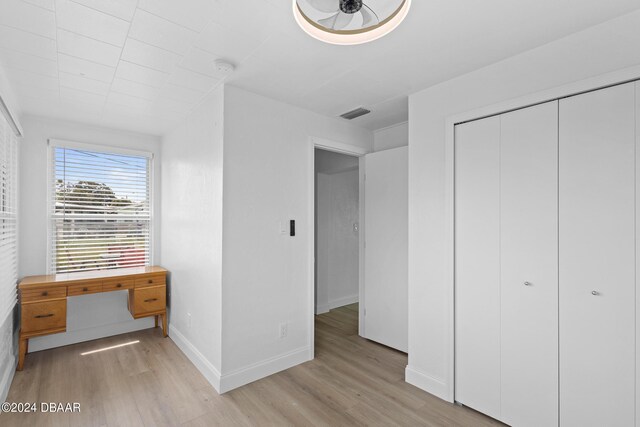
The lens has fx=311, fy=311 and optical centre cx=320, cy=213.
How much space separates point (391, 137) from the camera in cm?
364

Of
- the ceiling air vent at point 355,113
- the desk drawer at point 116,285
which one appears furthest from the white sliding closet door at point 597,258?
the desk drawer at point 116,285

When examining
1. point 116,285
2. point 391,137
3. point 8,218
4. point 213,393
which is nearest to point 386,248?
point 391,137

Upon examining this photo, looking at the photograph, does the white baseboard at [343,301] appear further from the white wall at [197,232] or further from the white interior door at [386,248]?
the white wall at [197,232]

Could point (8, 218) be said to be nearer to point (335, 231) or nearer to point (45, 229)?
point (45, 229)

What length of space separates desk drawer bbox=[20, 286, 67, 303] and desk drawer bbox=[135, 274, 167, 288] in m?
0.64

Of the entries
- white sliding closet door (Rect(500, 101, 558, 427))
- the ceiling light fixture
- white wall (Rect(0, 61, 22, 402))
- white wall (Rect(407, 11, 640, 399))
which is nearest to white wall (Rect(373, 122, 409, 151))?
white wall (Rect(407, 11, 640, 399))

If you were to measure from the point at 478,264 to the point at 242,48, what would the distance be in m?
2.21

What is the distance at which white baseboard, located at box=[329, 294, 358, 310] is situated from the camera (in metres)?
4.85

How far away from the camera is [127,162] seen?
3896 mm

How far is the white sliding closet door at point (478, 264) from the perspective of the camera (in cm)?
218

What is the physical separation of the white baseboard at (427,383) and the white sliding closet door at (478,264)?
0.31 feet

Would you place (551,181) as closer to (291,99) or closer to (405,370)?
(405,370)

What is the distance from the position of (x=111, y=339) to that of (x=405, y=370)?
329 centimetres

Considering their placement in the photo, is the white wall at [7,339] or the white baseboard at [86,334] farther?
the white baseboard at [86,334]
